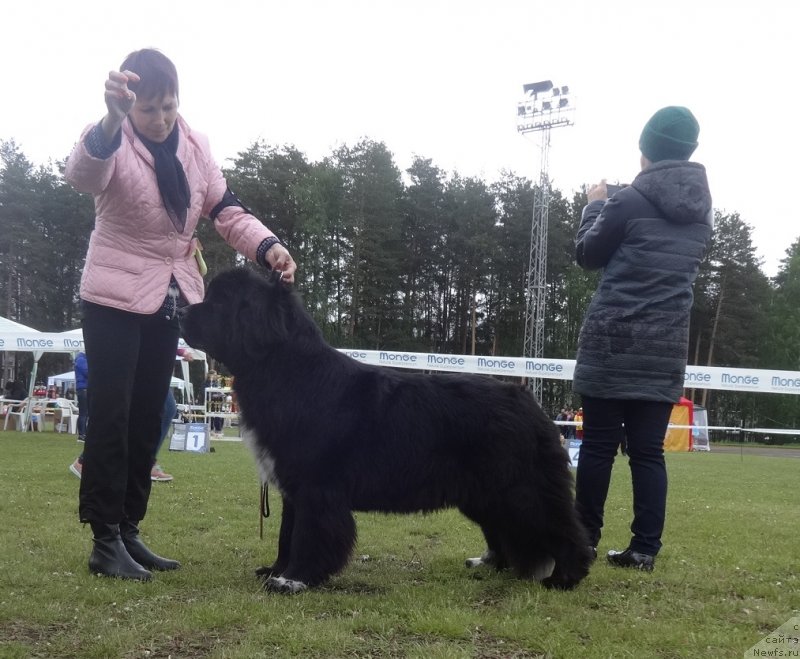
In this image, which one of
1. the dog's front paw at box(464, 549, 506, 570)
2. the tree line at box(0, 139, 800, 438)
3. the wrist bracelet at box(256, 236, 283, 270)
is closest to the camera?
the wrist bracelet at box(256, 236, 283, 270)

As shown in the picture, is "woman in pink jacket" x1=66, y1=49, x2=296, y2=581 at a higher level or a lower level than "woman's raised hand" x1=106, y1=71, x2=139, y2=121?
lower

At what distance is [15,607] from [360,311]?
34.8 metres

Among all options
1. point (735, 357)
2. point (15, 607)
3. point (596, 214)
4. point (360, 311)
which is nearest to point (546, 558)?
point (596, 214)

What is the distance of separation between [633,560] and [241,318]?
2.62 meters

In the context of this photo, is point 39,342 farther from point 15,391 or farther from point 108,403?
point 108,403

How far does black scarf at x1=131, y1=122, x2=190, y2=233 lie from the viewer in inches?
133

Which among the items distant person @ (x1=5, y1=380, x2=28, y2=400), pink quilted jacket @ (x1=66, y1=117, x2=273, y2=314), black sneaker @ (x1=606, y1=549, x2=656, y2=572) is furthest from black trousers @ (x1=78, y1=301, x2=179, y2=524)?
distant person @ (x1=5, y1=380, x2=28, y2=400)

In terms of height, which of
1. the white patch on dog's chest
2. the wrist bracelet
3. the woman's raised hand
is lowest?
the white patch on dog's chest

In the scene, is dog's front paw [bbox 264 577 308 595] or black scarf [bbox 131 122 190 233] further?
black scarf [bbox 131 122 190 233]

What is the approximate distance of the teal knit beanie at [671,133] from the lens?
377 cm

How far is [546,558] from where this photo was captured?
3.44 meters

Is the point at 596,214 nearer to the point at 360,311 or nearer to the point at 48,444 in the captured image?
the point at 48,444

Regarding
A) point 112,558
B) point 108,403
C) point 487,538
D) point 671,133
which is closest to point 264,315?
point 108,403

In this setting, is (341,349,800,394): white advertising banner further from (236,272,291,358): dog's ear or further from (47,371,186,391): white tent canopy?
(236,272,291,358): dog's ear
